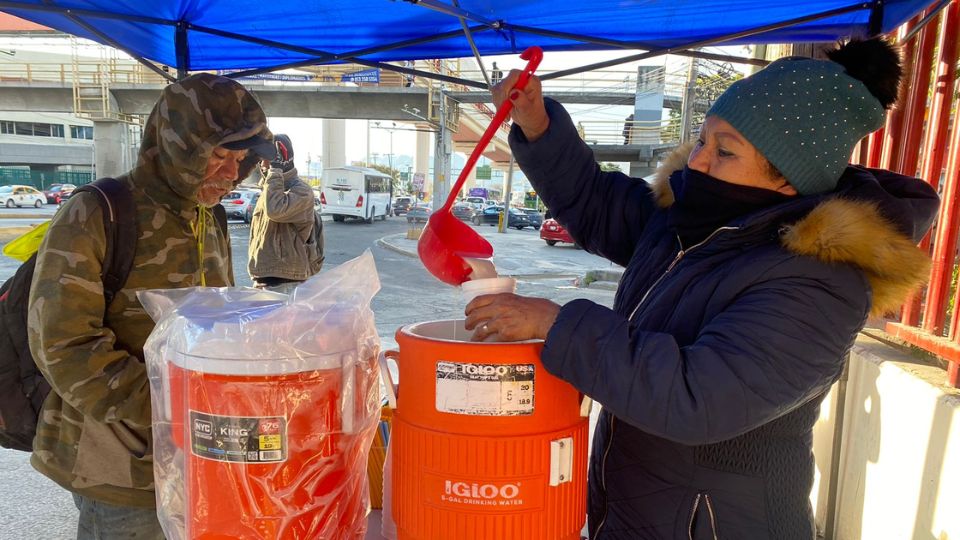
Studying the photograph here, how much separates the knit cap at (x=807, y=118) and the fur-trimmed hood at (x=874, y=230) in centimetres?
6

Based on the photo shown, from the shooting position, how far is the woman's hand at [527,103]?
1.47m

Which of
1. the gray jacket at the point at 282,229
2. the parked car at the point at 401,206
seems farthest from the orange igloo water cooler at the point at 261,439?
the parked car at the point at 401,206

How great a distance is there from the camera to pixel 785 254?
42.3 inches

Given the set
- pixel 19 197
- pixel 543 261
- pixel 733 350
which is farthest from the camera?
pixel 19 197

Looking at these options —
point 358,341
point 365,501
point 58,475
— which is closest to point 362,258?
point 358,341

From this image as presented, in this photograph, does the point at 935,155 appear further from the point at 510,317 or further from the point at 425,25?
the point at 510,317

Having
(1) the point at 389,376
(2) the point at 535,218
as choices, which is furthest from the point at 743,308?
(2) the point at 535,218

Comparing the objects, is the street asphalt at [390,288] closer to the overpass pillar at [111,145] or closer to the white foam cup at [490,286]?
the white foam cup at [490,286]

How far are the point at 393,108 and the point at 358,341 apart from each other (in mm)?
22104

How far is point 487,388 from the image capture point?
3.28 ft

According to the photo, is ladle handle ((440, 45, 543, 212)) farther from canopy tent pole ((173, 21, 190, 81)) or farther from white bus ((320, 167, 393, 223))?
white bus ((320, 167, 393, 223))

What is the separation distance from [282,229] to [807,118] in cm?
393

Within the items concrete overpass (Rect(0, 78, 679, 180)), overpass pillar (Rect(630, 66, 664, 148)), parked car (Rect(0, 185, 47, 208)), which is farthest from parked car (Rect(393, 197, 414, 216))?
parked car (Rect(0, 185, 47, 208))

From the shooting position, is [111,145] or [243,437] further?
[111,145]
